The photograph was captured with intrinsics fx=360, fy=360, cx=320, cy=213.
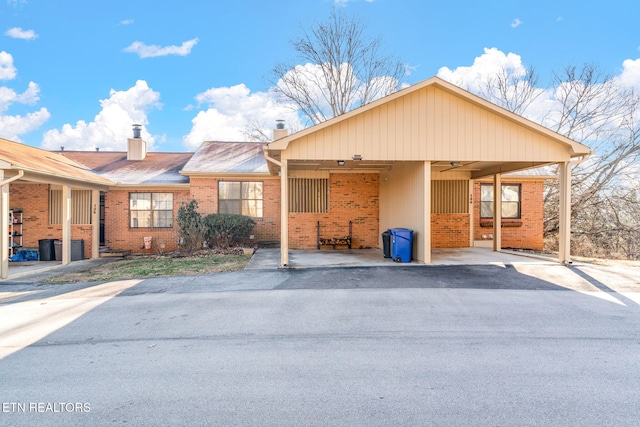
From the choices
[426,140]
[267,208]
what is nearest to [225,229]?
[267,208]

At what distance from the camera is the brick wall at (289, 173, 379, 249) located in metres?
14.0

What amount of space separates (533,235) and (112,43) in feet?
74.0

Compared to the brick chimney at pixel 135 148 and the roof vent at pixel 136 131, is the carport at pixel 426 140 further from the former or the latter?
the roof vent at pixel 136 131

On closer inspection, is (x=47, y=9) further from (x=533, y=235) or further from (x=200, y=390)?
(x=533, y=235)

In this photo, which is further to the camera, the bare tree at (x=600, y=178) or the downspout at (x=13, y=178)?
the bare tree at (x=600, y=178)

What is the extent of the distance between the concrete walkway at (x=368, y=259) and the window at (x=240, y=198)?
2308 mm

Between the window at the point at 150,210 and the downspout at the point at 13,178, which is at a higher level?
the downspout at the point at 13,178

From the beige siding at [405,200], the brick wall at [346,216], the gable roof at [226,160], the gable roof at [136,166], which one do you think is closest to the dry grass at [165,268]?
the brick wall at [346,216]

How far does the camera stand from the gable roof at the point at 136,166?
14.6m

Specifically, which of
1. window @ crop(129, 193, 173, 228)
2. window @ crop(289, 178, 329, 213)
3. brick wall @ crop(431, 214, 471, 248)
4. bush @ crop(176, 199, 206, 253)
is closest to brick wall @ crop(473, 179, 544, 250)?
brick wall @ crop(431, 214, 471, 248)

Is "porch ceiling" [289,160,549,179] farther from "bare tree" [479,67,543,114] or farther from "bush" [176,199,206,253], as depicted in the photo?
"bare tree" [479,67,543,114]

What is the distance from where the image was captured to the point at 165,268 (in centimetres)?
991

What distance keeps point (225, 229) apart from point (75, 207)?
19.2ft

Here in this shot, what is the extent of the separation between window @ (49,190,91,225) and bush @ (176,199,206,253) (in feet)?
12.6
